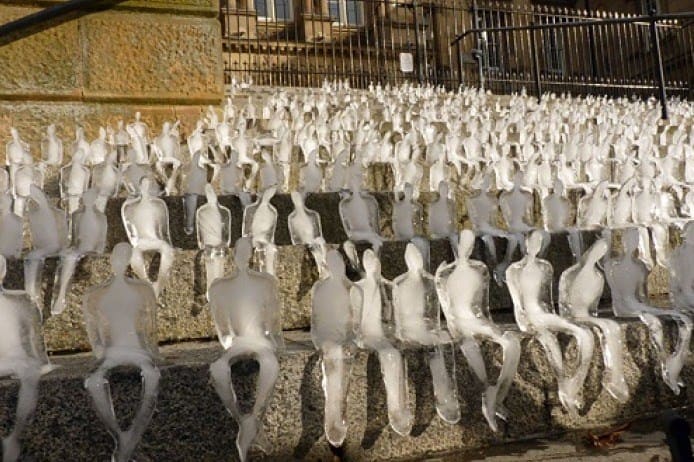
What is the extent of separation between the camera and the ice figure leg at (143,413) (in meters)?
1.82

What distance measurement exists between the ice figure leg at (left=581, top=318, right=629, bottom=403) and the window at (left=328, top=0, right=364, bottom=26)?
56.0 feet

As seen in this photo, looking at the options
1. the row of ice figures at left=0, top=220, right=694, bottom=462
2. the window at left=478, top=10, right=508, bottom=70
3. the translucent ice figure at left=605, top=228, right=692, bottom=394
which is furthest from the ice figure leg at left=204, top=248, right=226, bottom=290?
the window at left=478, top=10, right=508, bottom=70

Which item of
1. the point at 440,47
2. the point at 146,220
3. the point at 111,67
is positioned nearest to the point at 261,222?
the point at 146,220

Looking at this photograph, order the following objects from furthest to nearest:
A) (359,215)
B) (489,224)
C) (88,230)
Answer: (489,224)
(359,215)
(88,230)

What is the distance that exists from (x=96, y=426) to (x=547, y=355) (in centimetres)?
134

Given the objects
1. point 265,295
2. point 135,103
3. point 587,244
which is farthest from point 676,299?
point 135,103

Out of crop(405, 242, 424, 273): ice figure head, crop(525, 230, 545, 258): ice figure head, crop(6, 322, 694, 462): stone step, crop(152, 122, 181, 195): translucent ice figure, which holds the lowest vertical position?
crop(6, 322, 694, 462): stone step

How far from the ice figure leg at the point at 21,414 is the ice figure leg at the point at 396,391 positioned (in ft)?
3.02

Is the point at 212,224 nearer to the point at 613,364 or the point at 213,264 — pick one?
the point at 213,264

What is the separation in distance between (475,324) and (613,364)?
47cm

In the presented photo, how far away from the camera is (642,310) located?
257cm

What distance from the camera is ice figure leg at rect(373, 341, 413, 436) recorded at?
81.0 inches

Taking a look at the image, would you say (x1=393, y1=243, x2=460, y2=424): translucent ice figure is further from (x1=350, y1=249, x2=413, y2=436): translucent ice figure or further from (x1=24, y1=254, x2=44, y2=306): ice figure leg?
(x1=24, y1=254, x2=44, y2=306): ice figure leg

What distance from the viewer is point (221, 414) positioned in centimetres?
195
